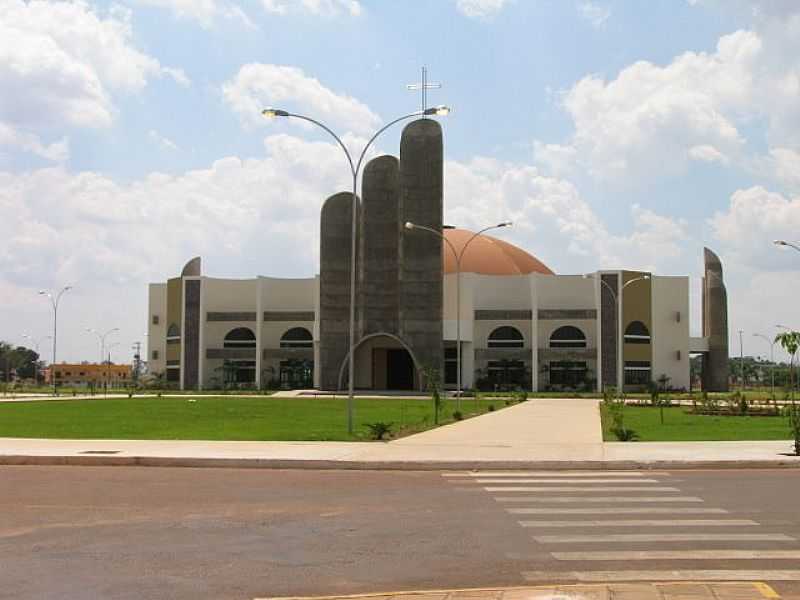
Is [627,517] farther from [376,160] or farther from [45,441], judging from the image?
[376,160]

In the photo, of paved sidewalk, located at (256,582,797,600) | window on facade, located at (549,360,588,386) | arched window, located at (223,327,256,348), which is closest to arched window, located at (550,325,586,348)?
window on facade, located at (549,360,588,386)

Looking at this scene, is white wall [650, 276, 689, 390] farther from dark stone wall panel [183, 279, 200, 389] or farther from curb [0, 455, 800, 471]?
curb [0, 455, 800, 471]

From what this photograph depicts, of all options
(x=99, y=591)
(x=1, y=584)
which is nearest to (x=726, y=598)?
(x=99, y=591)

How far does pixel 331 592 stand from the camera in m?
7.95

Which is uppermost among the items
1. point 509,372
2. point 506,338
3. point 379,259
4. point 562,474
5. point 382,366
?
point 379,259

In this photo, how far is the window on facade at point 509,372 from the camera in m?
88.5

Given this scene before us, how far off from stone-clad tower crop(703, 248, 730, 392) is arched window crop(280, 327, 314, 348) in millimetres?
38094

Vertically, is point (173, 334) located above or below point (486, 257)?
below

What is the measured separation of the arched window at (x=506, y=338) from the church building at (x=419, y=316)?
0.11 meters

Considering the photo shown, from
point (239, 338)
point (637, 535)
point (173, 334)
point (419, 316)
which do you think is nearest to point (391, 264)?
point (419, 316)

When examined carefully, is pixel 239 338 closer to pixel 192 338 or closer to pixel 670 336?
pixel 192 338

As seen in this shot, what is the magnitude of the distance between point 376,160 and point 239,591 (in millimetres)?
73823

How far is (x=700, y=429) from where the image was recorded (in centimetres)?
3000

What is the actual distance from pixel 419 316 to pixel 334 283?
8.40m
